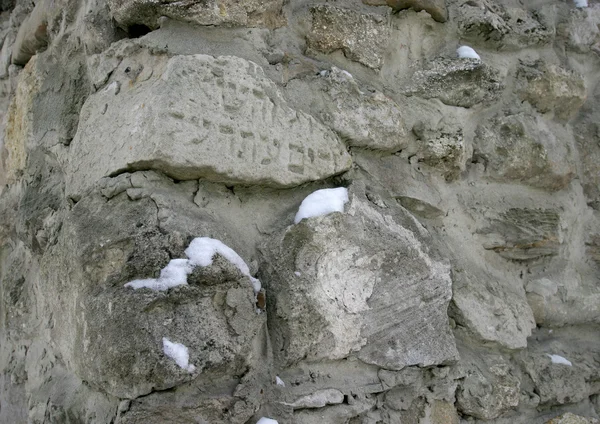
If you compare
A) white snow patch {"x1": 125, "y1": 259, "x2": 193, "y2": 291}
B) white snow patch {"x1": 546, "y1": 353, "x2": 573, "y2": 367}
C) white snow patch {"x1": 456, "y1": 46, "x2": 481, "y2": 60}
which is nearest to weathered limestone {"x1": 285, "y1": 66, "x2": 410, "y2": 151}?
white snow patch {"x1": 456, "y1": 46, "x2": 481, "y2": 60}

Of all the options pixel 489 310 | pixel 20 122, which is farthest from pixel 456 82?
pixel 20 122

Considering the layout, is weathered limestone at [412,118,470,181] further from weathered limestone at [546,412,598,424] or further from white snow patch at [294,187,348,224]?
weathered limestone at [546,412,598,424]

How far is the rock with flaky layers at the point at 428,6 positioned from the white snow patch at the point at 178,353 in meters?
0.86

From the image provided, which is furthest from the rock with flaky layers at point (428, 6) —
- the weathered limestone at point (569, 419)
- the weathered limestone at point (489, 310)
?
the weathered limestone at point (569, 419)

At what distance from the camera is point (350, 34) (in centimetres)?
125

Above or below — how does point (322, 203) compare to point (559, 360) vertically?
above

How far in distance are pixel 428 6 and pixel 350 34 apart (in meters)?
0.23

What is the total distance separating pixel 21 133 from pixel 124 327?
76 centimetres

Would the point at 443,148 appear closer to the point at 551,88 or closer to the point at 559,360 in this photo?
the point at 551,88

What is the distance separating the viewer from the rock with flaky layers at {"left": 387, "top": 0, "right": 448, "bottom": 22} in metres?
1.33

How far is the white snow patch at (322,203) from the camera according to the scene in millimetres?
1074

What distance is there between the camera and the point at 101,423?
3.03 ft

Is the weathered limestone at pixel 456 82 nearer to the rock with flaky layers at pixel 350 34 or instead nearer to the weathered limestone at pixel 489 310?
the rock with flaky layers at pixel 350 34

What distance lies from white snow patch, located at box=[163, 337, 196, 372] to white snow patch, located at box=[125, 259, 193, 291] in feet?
0.26
